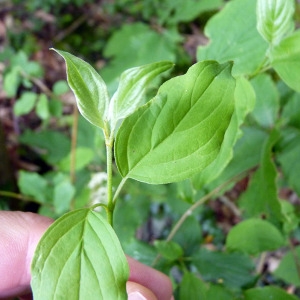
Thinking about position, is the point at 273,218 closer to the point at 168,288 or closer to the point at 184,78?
the point at 168,288

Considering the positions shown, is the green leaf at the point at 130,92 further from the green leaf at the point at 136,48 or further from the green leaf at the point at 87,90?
the green leaf at the point at 136,48

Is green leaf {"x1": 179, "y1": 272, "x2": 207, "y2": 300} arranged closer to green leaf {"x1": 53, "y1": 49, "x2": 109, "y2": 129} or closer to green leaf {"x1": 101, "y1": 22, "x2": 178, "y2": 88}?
green leaf {"x1": 53, "y1": 49, "x2": 109, "y2": 129}

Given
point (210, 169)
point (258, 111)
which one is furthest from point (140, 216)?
point (210, 169)

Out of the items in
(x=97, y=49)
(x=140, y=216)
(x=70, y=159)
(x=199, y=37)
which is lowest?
(x=140, y=216)

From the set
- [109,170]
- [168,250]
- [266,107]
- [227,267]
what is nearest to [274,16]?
[109,170]

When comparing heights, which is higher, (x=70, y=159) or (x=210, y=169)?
(x=210, y=169)

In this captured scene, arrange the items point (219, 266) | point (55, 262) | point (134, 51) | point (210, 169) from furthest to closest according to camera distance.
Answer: point (134, 51) → point (219, 266) → point (210, 169) → point (55, 262)
